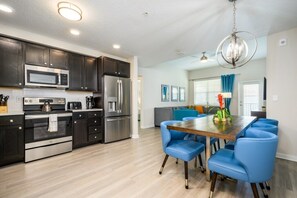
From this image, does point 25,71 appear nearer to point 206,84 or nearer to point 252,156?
point 252,156

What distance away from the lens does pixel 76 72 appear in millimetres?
3734

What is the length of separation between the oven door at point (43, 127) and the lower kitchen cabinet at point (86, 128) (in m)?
0.17

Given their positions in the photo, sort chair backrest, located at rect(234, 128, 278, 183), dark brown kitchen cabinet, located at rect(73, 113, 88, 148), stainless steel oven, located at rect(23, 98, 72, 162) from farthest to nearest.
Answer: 1. dark brown kitchen cabinet, located at rect(73, 113, 88, 148)
2. stainless steel oven, located at rect(23, 98, 72, 162)
3. chair backrest, located at rect(234, 128, 278, 183)

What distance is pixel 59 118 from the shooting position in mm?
3172

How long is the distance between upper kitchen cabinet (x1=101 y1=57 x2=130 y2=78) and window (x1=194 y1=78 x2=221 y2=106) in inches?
201

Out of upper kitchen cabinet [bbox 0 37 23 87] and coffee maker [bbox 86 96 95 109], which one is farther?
coffee maker [bbox 86 96 95 109]

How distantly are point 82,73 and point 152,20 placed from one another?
7.72 ft

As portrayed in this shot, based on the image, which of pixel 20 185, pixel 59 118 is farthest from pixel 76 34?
pixel 20 185

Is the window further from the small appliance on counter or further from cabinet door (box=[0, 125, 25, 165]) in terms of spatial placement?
cabinet door (box=[0, 125, 25, 165])

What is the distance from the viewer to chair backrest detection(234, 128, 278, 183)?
1409 mm

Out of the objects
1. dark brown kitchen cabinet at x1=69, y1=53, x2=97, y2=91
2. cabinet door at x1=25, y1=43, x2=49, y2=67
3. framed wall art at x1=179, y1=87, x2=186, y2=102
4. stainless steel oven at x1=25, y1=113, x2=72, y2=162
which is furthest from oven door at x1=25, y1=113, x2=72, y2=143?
framed wall art at x1=179, y1=87, x2=186, y2=102

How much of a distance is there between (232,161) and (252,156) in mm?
310

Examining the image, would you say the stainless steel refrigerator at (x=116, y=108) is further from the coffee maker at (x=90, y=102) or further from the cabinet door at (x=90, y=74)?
the coffee maker at (x=90, y=102)

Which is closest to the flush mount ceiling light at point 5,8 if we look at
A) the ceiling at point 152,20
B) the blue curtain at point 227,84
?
the ceiling at point 152,20
